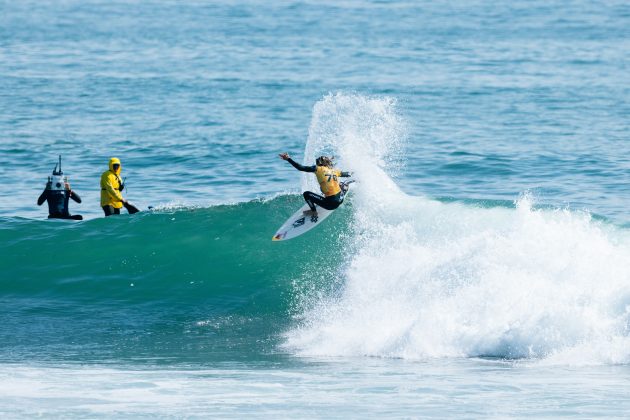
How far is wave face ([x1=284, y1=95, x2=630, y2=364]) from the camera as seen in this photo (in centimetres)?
1563

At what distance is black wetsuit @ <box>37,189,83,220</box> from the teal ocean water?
0.93ft

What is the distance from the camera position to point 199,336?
55.6 feet

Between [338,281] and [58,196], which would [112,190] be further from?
[338,281]

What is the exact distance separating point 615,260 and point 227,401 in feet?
24.4

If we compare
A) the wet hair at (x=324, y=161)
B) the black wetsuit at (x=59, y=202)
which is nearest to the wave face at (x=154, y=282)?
the black wetsuit at (x=59, y=202)

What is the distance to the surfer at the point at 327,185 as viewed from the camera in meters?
18.2

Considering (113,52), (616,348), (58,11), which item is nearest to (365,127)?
(616,348)

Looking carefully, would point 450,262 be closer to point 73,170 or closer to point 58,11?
point 73,170

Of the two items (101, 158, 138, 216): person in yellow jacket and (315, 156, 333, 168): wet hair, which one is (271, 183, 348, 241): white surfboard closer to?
(315, 156, 333, 168): wet hair

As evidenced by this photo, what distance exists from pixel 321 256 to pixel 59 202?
218 inches

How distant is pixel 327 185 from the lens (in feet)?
60.5

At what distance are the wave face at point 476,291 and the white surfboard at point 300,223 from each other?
910mm

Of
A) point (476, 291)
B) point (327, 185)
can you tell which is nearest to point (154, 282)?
point (327, 185)

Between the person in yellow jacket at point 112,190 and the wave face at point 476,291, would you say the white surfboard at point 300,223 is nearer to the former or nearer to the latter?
the wave face at point 476,291
